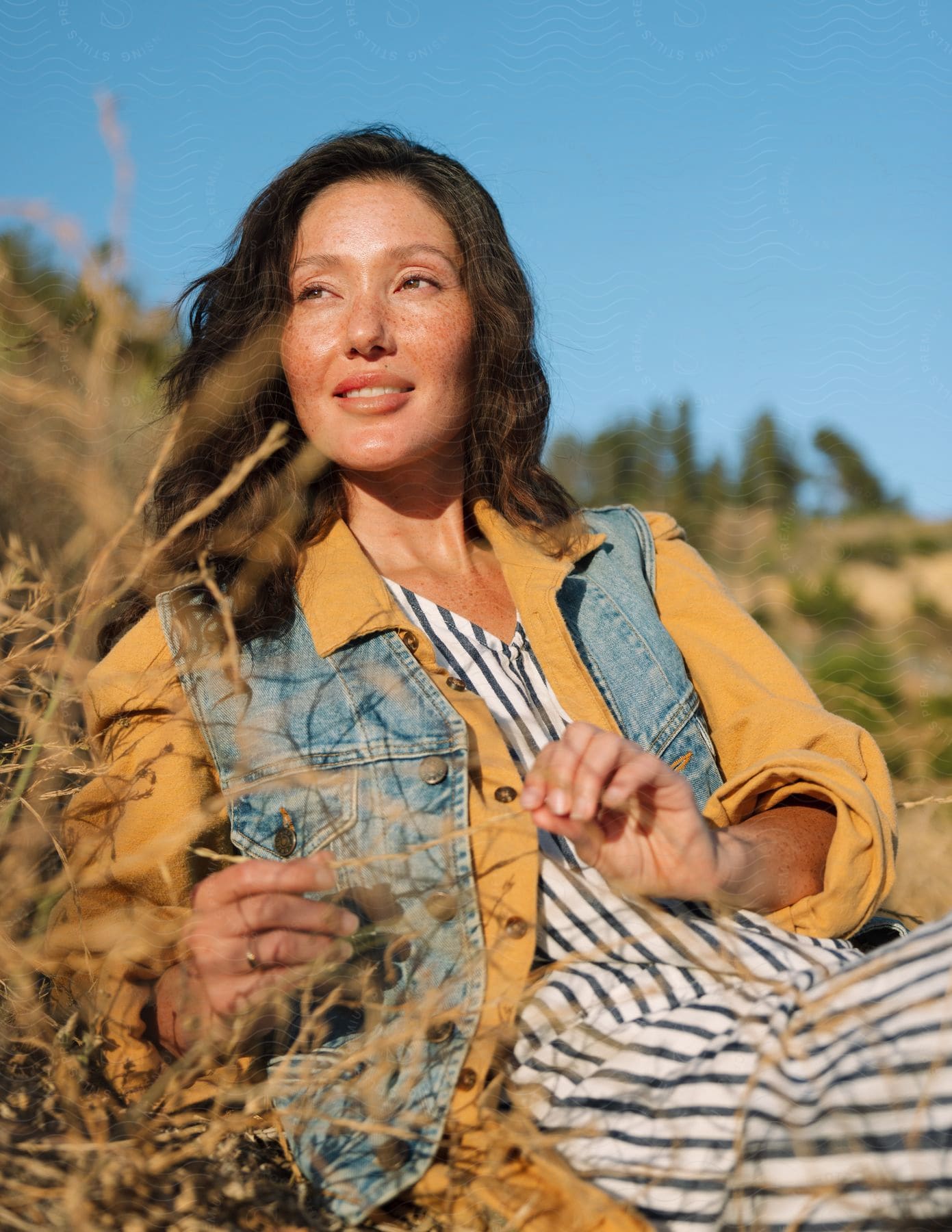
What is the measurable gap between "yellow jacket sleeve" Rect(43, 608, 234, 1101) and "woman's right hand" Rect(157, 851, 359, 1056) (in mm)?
93

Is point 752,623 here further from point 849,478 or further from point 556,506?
point 849,478

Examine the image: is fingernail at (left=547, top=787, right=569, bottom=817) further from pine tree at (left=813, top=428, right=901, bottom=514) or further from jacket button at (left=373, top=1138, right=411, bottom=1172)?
pine tree at (left=813, top=428, right=901, bottom=514)

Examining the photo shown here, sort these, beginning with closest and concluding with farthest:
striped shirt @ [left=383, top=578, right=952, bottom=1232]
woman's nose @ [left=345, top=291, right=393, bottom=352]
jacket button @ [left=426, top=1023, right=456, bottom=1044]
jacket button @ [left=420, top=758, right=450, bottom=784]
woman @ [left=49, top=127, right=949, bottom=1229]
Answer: striped shirt @ [left=383, top=578, right=952, bottom=1232] → woman @ [left=49, top=127, right=949, bottom=1229] → jacket button @ [left=426, top=1023, right=456, bottom=1044] → jacket button @ [left=420, top=758, right=450, bottom=784] → woman's nose @ [left=345, top=291, right=393, bottom=352]

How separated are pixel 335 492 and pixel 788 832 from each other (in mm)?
694

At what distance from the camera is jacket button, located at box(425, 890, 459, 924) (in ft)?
3.56

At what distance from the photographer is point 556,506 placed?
1.63 meters

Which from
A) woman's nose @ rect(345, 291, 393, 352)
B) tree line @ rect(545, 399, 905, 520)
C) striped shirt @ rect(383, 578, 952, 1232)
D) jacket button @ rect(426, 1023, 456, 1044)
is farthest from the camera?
tree line @ rect(545, 399, 905, 520)

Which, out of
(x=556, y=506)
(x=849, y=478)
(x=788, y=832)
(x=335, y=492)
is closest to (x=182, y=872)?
(x=335, y=492)

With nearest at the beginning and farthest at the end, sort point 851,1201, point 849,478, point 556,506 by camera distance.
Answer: point 851,1201 < point 556,506 < point 849,478

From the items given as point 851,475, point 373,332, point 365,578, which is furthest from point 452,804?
point 851,475

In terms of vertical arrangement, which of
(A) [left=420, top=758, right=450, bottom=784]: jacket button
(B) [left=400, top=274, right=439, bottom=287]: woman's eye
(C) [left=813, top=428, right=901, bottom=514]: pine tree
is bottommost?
(A) [left=420, top=758, right=450, bottom=784]: jacket button

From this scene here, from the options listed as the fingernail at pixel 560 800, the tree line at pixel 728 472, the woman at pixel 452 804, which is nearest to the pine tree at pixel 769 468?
the tree line at pixel 728 472

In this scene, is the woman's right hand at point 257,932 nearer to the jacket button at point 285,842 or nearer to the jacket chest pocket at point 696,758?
the jacket button at point 285,842

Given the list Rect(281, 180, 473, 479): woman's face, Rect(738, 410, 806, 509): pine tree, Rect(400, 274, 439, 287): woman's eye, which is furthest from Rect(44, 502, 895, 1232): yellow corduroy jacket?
Rect(738, 410, 806, 509): pine tree
